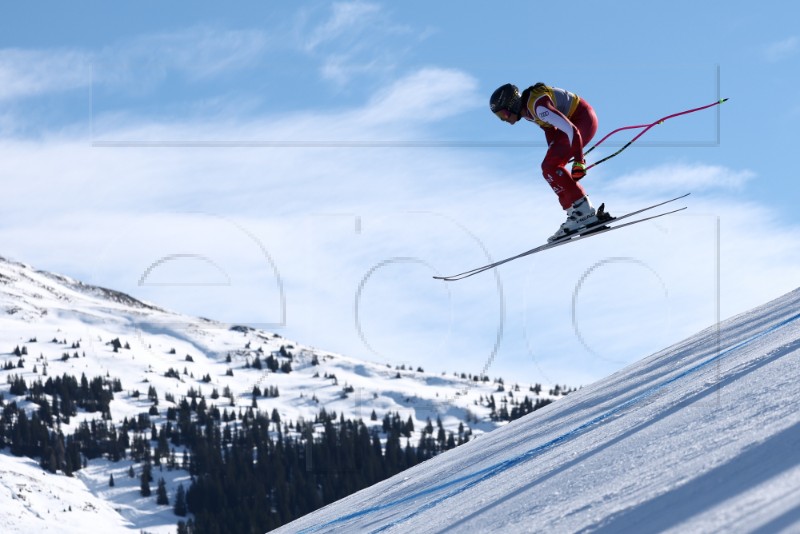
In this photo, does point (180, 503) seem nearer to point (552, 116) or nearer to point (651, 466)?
point (552, 116)

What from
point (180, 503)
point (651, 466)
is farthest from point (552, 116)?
point (180, 503)

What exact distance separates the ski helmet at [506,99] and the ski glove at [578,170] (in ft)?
3.88

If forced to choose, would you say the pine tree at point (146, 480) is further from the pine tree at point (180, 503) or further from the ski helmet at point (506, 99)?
the ski helmet at point (506, 99)

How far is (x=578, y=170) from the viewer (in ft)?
Answer: 52.8

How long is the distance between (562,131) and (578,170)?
68cm

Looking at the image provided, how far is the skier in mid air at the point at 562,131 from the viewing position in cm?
1561

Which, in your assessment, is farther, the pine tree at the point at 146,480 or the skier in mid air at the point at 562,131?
the pine tree at the point at 146,480

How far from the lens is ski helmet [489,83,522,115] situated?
1561 centimetres

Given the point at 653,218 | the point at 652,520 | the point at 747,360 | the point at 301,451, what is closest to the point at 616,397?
the point at 653,218

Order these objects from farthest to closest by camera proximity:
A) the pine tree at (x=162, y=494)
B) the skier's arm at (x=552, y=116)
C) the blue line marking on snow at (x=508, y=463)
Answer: the pine tree at (x=162, y=494)
the skier's arm at (x=552, y=116)
the blue line marking on snow at (x=508, y=463)

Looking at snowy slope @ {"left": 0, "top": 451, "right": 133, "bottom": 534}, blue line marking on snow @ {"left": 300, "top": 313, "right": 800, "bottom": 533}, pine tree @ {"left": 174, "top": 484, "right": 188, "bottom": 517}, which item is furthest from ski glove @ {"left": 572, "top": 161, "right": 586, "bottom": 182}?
pine tree @ {"left": 174, "top": 484, "right": 188, "bottom": 517}

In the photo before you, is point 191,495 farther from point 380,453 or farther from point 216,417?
point 216,417

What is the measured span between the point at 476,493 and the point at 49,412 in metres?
179

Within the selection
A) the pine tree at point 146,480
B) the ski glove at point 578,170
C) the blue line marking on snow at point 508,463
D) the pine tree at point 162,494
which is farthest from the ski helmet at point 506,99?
the pine tree at point 146,480
